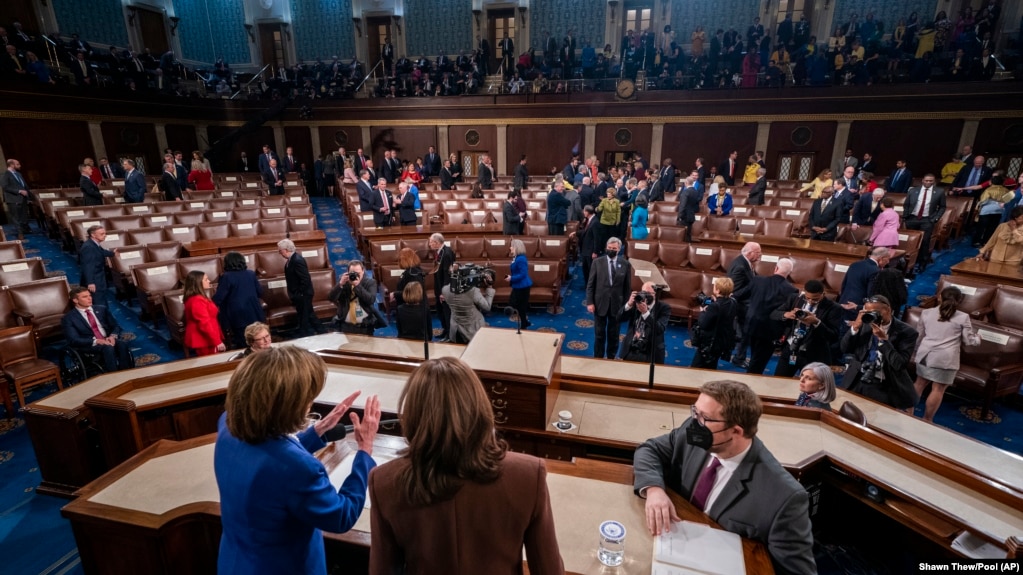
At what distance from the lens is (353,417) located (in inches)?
72.3

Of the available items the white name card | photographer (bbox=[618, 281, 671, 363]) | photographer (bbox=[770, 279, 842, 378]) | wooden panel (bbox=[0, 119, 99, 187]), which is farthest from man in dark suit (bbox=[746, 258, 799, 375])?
wooden panel (bbox=[0, 119, 99, 187])

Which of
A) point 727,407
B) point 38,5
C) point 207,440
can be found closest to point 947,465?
point 727,407

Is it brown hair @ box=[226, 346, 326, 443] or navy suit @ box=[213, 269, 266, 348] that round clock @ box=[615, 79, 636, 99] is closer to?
navy suit @ box=[213, 269, 266, 348]

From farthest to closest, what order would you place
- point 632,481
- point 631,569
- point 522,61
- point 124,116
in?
point 522,61
point 124,116
point 632,481
point 631,569

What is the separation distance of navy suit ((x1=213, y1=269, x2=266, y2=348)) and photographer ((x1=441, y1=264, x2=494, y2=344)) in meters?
2.05

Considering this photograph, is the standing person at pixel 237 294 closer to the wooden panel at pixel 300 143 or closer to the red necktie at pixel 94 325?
the red necktie at pixel 94 325

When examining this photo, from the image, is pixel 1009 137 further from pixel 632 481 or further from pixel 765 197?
pixel 632 481

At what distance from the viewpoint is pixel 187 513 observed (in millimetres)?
2166

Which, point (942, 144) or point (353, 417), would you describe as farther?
Answer: point (942, 144)

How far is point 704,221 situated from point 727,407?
834 cm

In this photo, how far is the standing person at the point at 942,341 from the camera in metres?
4.06

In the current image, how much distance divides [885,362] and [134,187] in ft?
41.1

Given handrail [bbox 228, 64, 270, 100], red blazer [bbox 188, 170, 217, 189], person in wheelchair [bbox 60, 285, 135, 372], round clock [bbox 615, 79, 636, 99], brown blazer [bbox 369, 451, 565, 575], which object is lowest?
person in wheelchair [bbox 60, 285, 135, 372]

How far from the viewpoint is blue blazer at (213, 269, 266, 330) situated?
5.06m
